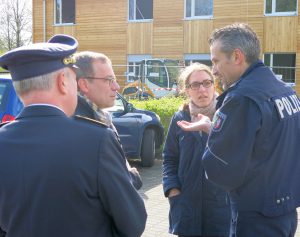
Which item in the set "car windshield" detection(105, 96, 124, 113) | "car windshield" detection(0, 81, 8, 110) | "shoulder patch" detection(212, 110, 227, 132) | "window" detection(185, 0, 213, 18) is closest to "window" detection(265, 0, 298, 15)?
"window" detection(185, 0, 213, 18)

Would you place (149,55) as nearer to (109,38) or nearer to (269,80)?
(109,38)

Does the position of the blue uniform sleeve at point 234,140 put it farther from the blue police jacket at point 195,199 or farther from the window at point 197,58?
the window at point 197,58

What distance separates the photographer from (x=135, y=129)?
8.68 m

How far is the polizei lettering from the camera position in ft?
7.72

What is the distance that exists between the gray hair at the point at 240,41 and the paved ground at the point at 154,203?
127 inches

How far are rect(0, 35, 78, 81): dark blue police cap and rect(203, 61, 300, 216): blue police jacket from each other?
0.94 metres

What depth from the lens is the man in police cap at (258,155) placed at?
2297 millimetres

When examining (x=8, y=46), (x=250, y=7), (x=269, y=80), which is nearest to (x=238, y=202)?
(x=269, y=80)

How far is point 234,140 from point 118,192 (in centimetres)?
84

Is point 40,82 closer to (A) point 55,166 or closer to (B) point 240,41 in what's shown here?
(A) point 55,166

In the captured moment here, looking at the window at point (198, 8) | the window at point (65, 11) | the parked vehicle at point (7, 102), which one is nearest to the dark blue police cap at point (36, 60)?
the parked vehicle at point (7, 102)

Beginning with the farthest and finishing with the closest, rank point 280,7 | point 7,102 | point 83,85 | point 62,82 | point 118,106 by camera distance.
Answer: point 280,7 < point 118,106 < point 7,102 < point 83,85 < point 62,82

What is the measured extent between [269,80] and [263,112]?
0.80ft

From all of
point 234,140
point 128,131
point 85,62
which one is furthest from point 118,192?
point 128,131
